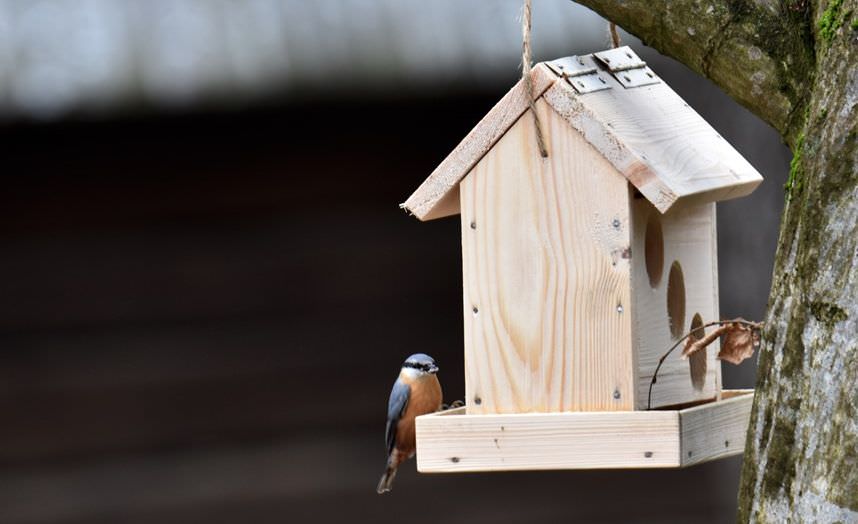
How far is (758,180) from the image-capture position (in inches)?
114

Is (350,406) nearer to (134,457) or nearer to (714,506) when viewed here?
(134,457)

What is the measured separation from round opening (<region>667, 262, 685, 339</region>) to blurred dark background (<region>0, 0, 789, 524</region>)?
1957 mm

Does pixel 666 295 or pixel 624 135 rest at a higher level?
pixel 624 135

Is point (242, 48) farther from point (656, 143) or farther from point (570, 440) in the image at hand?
point (570, 440)

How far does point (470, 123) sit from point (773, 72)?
3160 mm

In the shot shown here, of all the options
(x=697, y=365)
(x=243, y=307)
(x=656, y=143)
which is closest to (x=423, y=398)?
(x=697, y=365)

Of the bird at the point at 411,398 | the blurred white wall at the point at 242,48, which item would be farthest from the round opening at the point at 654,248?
the blurred white wall at the point at 242,48

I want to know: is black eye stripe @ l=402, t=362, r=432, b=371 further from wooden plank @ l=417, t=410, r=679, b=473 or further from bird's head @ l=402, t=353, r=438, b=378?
wooden plank @ l=417, t=410, r=679, b=473

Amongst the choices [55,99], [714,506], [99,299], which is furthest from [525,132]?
[714,506]

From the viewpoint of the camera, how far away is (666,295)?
282 centimetres

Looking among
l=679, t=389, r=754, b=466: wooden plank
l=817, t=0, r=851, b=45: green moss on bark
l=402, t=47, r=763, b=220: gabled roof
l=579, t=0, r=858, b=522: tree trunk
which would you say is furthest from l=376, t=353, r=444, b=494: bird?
l=817, t=0, r=851, b=45: green moss on bark

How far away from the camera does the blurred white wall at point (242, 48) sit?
15.1 ft

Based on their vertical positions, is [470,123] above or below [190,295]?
above

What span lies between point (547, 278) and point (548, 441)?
13.3 inches
